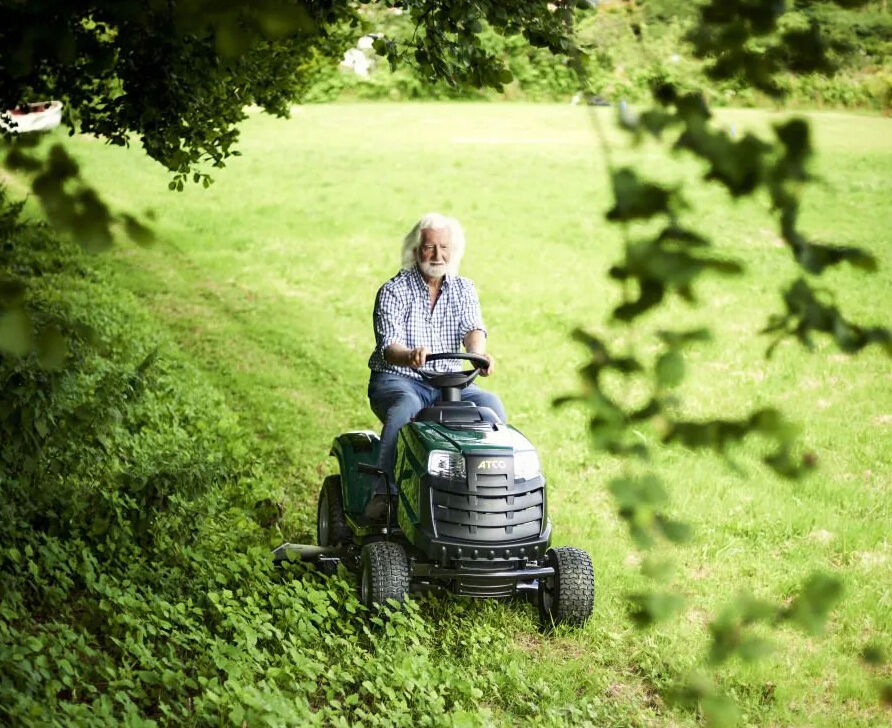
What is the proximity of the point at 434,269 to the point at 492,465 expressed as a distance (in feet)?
Result: 3.70

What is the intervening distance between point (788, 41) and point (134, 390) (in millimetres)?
3605

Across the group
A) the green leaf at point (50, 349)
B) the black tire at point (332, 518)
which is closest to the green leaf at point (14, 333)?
the green leaf at point (50, 349)

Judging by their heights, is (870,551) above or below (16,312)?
below

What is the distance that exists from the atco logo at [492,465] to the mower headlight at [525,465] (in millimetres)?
94

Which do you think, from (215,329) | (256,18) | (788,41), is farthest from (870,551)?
(215,329)

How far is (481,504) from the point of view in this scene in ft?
13.7

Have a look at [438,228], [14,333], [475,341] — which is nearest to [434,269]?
[438,228]

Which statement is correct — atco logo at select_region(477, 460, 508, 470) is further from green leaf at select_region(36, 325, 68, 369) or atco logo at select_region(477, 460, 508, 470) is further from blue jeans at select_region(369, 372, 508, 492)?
green leaf at select_region(36, 325, 68, 369)

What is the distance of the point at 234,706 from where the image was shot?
3.21 meters

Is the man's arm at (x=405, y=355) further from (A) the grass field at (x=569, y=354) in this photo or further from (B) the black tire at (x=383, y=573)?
(A) the grass field at (x=569, y=354)

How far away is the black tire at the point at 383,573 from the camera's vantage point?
4188mm

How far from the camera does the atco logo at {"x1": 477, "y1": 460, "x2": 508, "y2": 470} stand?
13.7ft

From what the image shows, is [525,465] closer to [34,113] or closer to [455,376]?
[455,376]

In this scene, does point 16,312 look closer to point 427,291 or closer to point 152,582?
point 152,582
